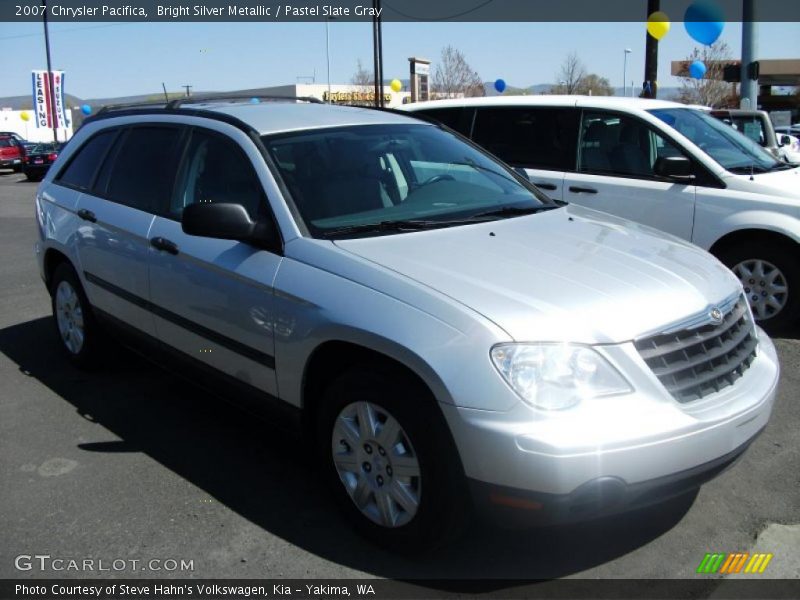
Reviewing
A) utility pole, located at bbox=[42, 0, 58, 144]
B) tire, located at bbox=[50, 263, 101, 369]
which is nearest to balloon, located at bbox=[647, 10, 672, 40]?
tire, located at bbox=[50, 263, 101, 369]

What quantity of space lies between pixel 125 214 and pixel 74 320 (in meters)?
1.24

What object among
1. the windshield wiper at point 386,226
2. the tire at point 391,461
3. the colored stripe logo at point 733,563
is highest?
the windshield wiper at point 386,226

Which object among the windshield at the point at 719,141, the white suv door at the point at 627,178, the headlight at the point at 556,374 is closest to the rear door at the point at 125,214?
the headlight at the point at 556,374

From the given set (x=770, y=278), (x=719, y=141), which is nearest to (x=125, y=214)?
(x=770, y=278)

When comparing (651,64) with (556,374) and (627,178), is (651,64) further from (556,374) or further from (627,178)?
(556,374)

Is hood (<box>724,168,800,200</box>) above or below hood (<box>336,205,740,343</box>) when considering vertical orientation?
above

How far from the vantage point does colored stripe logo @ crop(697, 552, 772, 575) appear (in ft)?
9.91

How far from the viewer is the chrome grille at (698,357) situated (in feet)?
9.21

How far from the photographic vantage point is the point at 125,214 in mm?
4578

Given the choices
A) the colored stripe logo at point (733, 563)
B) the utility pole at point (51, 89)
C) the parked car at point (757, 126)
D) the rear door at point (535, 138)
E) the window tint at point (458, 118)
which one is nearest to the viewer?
the colored stripe logo at point (733, 563)

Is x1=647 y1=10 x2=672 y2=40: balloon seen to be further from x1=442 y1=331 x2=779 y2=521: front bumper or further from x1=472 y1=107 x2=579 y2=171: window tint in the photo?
A: x1=442 y1=331 x2=779 y2=521: front bumper

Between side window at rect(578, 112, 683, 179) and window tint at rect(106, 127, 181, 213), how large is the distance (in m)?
3.89

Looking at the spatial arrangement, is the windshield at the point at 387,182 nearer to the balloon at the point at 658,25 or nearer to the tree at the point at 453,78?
the balloon at the point at 658,25

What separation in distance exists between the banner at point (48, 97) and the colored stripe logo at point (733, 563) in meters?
44.4
